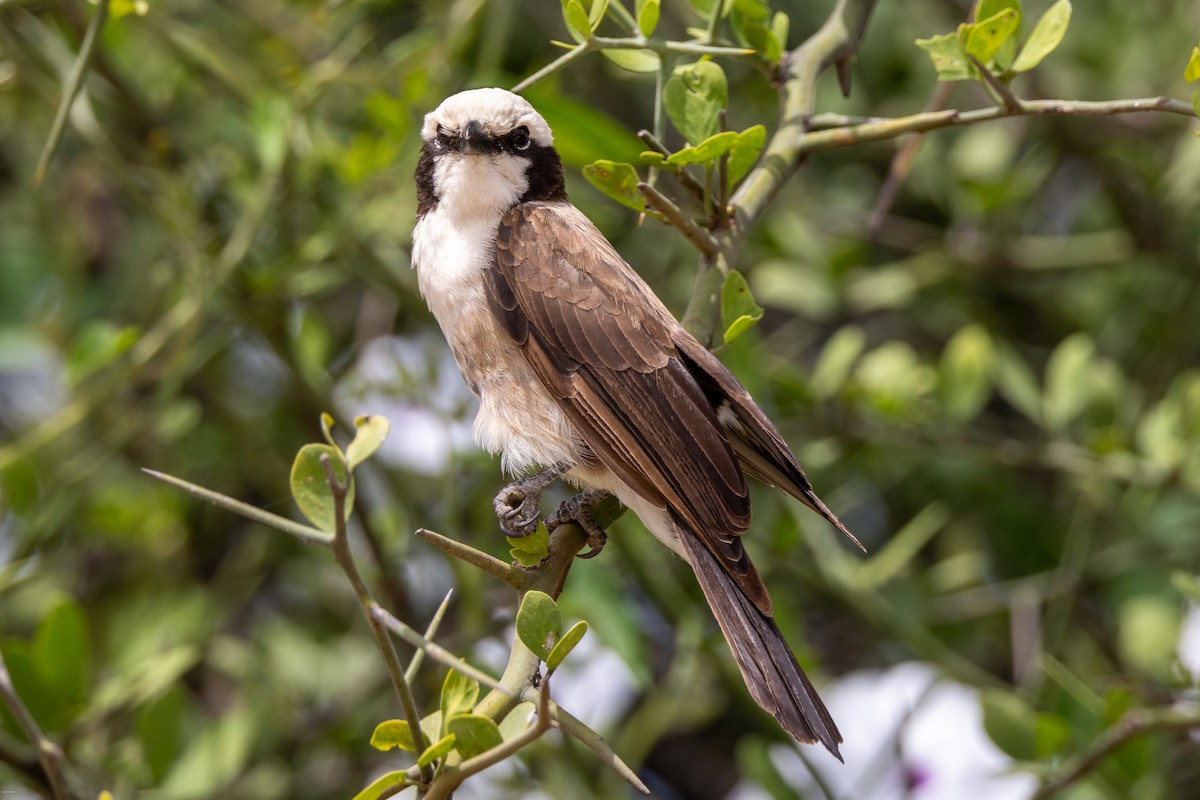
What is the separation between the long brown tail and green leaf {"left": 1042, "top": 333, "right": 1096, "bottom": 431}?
154cm

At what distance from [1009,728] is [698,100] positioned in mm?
1598

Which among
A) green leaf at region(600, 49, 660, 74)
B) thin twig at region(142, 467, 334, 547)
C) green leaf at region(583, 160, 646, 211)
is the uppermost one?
green leaf at region(600, 49, 660, 74)

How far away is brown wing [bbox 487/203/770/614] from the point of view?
261 cm

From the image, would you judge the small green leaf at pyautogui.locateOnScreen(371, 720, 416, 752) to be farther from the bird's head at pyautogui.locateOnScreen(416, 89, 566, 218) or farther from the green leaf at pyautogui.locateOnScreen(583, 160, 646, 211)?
the bird's head at pyautogui.locateOnScreen(416, 89, 566, 218)

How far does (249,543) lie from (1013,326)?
2808 millimetres

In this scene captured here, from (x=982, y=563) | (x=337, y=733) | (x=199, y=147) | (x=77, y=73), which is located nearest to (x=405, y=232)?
(x=199, y=147)

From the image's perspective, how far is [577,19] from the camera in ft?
7.07

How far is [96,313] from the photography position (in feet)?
15.5

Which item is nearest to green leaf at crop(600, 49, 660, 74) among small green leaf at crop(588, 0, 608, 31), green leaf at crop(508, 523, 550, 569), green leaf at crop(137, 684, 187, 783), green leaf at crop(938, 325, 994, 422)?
small green leaf at crop(588, 0, 608, 31)

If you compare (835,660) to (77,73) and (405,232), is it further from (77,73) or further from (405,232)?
(77,73)

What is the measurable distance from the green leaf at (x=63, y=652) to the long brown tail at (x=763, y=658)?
4.38 feet

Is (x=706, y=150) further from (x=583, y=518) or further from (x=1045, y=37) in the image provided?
(x=583, y=518)

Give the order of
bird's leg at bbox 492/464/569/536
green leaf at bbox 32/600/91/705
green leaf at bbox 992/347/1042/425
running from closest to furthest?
bird's leg at bbox 492/464/569/536, green leaf at bbox 32/600/91/705, green leaf at bbox 992/347/1042/425

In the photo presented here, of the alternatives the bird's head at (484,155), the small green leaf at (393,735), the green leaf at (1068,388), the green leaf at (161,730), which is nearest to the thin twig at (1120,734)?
the green leaf at (1068,388)
